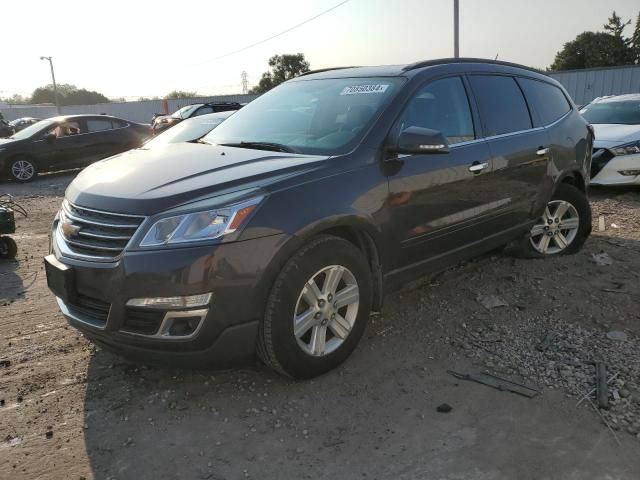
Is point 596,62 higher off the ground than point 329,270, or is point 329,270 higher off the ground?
point 596,62

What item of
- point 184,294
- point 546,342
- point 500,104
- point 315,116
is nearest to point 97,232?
point 184,294

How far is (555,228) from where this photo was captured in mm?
5371

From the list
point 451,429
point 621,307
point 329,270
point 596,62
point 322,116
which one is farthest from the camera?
point 596,62

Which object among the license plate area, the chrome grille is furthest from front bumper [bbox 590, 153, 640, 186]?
the license plate area

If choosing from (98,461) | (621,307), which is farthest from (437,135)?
(98,461)

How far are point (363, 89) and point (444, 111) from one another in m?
0.62

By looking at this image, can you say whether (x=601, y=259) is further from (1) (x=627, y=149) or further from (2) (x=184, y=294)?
(2) (x=184, y=294)

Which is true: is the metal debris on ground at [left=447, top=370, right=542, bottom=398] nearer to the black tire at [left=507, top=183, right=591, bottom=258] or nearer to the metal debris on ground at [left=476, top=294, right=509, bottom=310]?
the metal debris on ground at [left=476, top=294, right=509, bottom=310]

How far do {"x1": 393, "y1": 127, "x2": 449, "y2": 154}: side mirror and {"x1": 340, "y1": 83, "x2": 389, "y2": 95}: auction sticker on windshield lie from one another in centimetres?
51

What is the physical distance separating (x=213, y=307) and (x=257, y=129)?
1.73 m

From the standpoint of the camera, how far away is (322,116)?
3.82 meters

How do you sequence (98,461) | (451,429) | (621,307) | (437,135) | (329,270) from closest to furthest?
(98,461), (451,429), (329,270), (437,135), (621,307)

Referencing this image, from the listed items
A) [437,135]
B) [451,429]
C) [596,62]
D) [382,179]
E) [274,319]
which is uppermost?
[596,62]

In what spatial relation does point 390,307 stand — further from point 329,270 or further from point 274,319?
point 274,319
